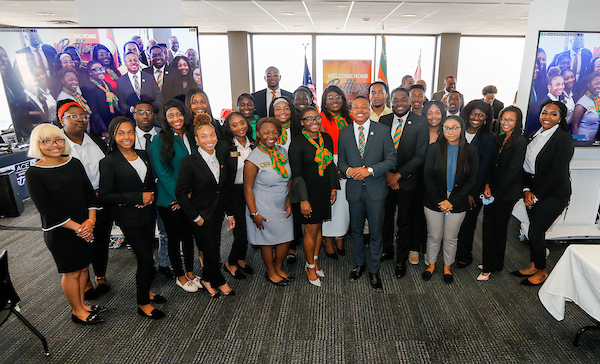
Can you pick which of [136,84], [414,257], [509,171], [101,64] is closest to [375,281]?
[414,257]

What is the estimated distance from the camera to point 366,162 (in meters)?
2.88

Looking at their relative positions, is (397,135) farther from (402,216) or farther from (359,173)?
(402,216)

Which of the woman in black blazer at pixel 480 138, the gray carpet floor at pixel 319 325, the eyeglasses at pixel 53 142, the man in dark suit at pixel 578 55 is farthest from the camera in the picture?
the man in dark suit at pixel 578 55

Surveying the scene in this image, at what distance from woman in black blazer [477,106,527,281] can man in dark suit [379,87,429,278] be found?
0.68 metres

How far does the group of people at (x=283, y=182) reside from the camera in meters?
2.50

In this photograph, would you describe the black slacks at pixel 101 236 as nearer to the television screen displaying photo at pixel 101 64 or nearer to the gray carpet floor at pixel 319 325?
the gray carpet floor at pixel 319 325

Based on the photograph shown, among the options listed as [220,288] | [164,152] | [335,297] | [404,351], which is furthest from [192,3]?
[404,351]

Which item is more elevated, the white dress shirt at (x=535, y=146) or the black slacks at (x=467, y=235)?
the white dress shirt at (x=535, y=146)

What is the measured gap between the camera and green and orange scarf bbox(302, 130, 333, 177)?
9.25 ft

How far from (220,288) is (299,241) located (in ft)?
4.11

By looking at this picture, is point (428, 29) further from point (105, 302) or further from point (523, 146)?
point (105, 302)

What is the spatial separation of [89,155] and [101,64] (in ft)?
6.01

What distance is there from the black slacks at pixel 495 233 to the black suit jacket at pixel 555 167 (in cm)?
31

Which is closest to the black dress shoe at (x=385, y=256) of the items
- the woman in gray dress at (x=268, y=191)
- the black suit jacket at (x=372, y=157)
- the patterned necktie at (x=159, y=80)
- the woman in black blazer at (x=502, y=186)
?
the woman in black blazer at (x=502, y=186)
